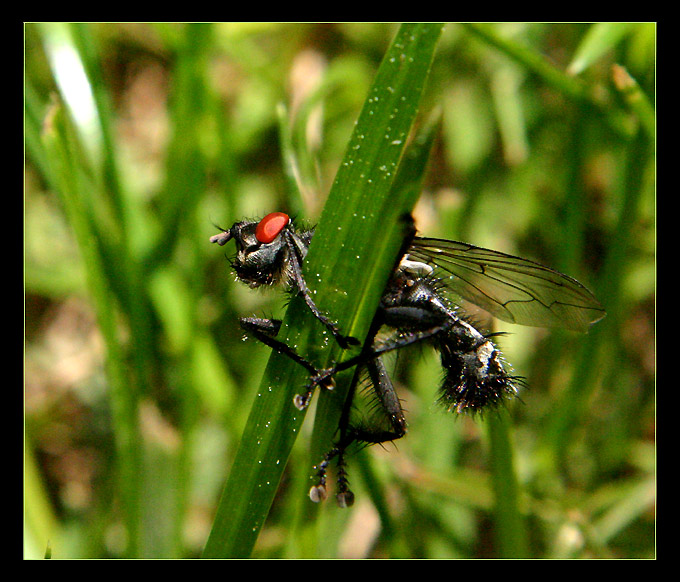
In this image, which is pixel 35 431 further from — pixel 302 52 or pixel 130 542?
pixel 302 52

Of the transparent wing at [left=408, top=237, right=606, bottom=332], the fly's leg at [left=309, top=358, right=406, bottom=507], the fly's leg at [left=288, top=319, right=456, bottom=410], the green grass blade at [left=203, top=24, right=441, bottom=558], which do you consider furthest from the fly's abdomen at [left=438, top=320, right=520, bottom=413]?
the green grass blade at [left=203, top=24, right=441, bottom=558]

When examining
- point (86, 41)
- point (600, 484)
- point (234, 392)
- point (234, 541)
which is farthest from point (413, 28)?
point (600, 484)

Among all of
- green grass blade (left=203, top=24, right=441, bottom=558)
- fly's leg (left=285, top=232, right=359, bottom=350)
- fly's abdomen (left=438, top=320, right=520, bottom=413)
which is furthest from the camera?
fly's abdomen (left=438, top=320, right=520, bottom=413)

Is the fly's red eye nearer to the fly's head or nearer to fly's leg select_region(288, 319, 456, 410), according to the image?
the fly's head

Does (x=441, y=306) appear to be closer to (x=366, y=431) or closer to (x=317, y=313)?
(x=366, y=431)

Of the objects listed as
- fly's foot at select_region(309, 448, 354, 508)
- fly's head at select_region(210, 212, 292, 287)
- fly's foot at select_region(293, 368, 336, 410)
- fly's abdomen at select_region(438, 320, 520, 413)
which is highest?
fly's head at select_region(210, 212, 292, 287)

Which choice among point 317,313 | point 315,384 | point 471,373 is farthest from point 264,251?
point 471,373
